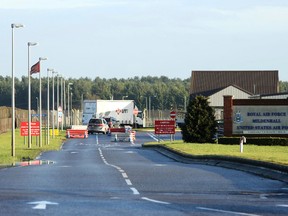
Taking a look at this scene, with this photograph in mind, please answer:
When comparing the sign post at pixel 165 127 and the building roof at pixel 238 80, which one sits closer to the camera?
the sign post at pixel 165 127

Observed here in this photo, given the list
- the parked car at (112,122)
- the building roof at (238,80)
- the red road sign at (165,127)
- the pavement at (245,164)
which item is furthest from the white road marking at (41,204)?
the building roof at (238,80)

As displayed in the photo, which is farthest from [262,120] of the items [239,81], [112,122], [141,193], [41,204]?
[239,81]

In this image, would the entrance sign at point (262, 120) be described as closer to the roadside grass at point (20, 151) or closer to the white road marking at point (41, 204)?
A: the roadside grass at point (20, 151)

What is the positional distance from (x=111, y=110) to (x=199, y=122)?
48.2 m

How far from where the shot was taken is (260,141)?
191 ft

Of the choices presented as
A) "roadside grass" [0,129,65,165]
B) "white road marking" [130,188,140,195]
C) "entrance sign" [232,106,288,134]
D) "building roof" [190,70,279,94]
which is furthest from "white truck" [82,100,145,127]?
"white road marking" [130,188,140,195]

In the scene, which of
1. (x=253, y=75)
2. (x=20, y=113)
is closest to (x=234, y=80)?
(x=253, y=75)

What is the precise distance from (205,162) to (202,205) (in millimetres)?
19840

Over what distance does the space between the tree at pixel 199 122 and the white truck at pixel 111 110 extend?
149ft

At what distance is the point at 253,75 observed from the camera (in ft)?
446

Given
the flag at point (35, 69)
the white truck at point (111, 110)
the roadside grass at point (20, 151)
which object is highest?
the flag at point (35, 69)

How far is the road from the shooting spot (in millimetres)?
14828

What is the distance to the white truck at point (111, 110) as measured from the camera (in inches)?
4156

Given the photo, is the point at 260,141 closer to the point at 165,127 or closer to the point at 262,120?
the point at 262,120
